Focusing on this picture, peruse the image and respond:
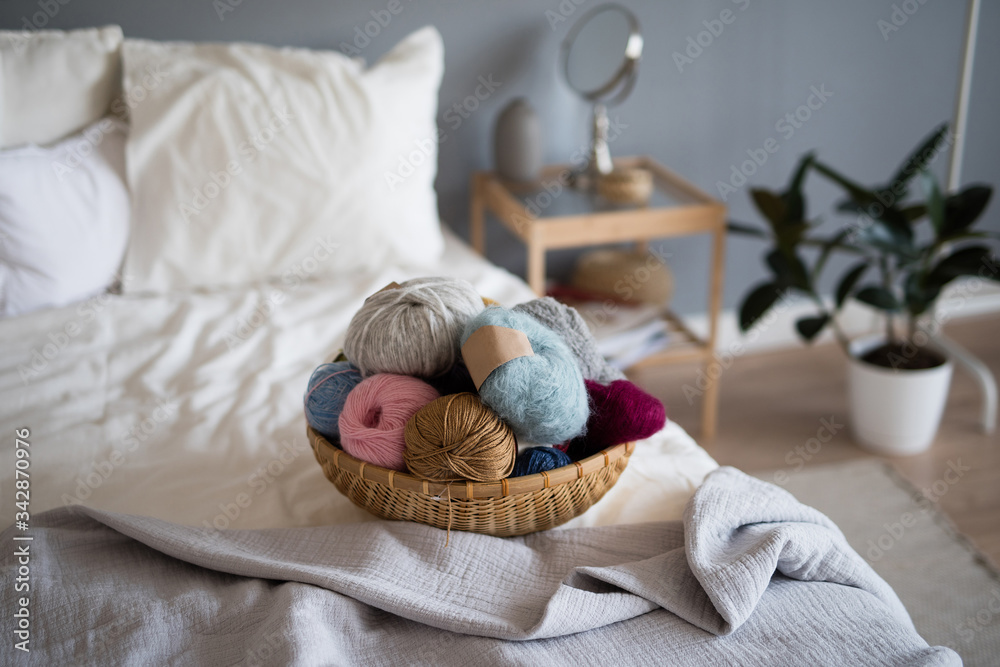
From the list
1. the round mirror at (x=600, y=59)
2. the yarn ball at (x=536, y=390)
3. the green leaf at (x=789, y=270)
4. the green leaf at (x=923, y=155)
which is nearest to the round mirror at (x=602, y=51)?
the round mirror at (x=600, y=59)

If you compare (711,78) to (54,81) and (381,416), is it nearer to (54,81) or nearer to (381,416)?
(54,81)

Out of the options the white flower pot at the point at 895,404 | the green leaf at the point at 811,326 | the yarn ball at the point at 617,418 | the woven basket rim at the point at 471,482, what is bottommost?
the white flower pot at the point at 895,404

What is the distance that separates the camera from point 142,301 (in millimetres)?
1551

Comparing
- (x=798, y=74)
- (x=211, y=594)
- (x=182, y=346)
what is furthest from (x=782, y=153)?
(x=211, y=594)

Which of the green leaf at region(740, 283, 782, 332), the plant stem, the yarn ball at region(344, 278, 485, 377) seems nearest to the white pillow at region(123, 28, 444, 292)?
the yarn ball at region(344, 278, 485, 377)

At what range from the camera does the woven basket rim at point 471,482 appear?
85 cm

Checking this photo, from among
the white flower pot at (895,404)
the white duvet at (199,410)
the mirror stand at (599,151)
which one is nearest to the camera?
the white duvet at (199,410)

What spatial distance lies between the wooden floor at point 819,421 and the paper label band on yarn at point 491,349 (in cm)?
132

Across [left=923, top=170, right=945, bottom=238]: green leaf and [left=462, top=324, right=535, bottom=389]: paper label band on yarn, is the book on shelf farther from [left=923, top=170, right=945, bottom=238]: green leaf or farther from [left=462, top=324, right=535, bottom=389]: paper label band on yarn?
[left=462, top=324, right=535, bottom=389]: paper label band on yarn

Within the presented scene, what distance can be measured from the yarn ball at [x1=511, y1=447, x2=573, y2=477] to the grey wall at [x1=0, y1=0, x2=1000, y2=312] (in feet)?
4.57

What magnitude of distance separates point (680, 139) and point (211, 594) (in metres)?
1.83

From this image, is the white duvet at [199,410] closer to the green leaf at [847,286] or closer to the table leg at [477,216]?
the table leg at [477,216]

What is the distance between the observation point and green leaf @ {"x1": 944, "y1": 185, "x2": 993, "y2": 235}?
1.88 m

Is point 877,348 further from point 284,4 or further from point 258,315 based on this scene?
point 284,4
